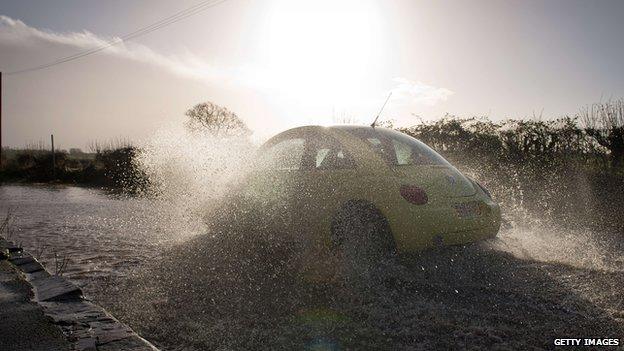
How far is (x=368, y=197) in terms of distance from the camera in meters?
4.75

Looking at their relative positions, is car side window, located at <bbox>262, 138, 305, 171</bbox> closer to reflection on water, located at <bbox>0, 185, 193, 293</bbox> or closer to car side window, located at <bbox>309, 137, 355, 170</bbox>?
car side window, located at <bbox>309, 137, 355, 170</bbox>

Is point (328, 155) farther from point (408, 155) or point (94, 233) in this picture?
point (94, 233)

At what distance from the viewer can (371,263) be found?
473 centimetres

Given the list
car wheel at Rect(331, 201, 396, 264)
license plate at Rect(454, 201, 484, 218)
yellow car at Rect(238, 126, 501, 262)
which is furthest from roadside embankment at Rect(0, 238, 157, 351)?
license plate at Rect(454, 201, 484, 218)

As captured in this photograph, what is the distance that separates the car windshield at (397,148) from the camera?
5312 mm

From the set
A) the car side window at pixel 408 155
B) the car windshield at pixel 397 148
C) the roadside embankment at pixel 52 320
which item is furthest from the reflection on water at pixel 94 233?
the car side window at pixel 408 155

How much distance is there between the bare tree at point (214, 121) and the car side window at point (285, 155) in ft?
92.7

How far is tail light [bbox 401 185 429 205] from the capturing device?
4.67 m

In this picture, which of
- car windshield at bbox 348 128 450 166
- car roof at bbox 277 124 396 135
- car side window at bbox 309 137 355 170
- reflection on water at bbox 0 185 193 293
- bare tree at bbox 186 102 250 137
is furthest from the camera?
bare tree at bbox 186 102 250 137

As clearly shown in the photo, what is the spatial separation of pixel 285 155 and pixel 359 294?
7.34 feet

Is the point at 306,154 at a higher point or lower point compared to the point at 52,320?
higher

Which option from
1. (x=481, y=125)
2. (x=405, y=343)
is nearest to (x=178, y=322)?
(x=405, y=343)

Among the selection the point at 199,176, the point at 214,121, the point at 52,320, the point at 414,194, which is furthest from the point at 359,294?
the point at 214,121

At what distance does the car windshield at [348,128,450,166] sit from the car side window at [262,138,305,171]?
0.68 m
